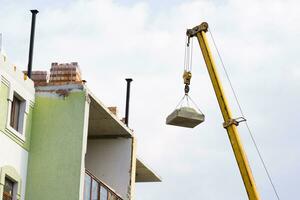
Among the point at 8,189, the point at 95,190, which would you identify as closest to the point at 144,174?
the point at 95,190

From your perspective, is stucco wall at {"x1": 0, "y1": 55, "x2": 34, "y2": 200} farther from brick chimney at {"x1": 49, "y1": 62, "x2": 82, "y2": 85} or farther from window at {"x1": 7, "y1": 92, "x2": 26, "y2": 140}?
brick chimney at {"x1": 49, "y1": 62, "x2": 82, "y2": 85}

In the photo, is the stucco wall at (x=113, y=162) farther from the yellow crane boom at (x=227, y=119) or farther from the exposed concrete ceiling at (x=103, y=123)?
the yellow crane boom at (x=227, y=119)

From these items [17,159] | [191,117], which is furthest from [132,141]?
[17,159]

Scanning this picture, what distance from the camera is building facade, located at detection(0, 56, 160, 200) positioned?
29.7m

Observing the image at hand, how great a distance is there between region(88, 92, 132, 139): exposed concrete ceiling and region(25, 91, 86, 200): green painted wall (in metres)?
1.03

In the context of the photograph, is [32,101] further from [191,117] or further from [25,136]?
[191,117]

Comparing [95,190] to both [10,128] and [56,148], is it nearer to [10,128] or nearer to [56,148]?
[56,148]

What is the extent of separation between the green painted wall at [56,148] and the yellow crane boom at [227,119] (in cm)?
690

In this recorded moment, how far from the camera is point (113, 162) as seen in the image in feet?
119

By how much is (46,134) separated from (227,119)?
796cm

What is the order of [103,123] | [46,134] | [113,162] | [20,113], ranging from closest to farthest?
[20,113] → [46,134] → [103,123] → [113,162]

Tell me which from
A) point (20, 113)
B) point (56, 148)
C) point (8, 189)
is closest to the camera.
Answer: point (8, 189)

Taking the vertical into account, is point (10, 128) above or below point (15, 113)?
below

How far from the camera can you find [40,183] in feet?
101
